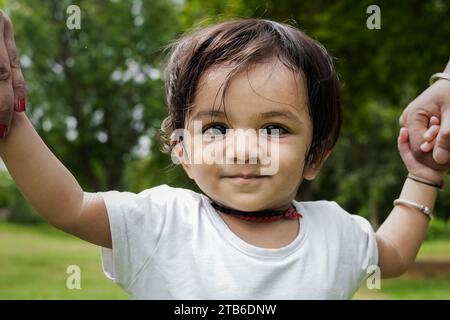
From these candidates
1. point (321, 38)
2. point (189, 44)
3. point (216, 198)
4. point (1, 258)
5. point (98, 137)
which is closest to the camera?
point (216, 198)

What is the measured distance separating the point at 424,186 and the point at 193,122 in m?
0.88

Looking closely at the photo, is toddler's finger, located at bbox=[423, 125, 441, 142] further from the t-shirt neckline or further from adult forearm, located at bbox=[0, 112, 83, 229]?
adult forearm, located at bbox=[0, 112, 83, 229]

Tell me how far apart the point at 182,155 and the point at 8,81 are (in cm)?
61

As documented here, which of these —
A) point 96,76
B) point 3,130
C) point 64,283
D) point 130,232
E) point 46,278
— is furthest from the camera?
point 96,76

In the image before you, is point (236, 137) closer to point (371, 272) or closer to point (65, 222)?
point (65, 222)

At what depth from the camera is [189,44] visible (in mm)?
2061

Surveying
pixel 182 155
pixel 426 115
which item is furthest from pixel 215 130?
pixel 426 115

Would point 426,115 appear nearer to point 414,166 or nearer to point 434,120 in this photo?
point 434,120

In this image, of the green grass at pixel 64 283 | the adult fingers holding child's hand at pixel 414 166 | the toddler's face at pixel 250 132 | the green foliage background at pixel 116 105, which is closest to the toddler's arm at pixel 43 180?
the toddler's face at pixel 250 132

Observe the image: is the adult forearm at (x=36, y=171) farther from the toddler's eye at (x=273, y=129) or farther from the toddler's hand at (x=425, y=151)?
the toddler's hand at (x=425, y=151)

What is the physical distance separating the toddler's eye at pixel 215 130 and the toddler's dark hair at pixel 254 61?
0.11 m

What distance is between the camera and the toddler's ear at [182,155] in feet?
6.65

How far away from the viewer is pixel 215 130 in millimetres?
1876
